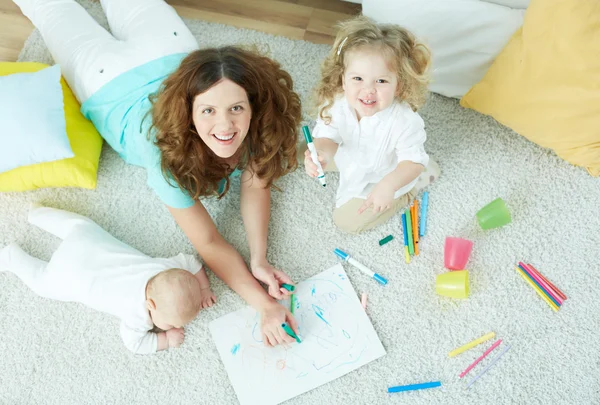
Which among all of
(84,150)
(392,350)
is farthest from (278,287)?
(84,150)

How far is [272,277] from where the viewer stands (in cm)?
125

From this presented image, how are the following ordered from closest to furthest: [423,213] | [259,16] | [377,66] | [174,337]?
[377,66] → [174,337] → [423,213] → [259,16]

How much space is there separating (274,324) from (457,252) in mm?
484

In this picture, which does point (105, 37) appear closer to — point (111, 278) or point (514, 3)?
point (111, 278)

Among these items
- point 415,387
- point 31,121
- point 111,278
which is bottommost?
point 415,387

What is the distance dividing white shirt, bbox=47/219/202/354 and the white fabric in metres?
0.42

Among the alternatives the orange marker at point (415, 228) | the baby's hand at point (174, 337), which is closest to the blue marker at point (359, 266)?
the orange marker at point (415, 228)

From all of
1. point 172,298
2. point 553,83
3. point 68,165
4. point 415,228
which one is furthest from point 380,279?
point 68,165

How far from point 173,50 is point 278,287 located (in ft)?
2.21

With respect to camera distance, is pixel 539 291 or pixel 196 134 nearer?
pixel 196 134

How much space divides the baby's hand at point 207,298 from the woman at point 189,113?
51mm

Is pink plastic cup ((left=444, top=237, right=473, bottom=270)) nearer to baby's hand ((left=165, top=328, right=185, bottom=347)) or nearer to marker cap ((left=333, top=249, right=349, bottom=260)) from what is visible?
marker cap ((left=333, top=249, right=349, bottom=260))

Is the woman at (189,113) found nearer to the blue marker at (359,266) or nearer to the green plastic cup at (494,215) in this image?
the blue marker at (359,266)

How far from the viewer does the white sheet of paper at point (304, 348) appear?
1.19 metres
